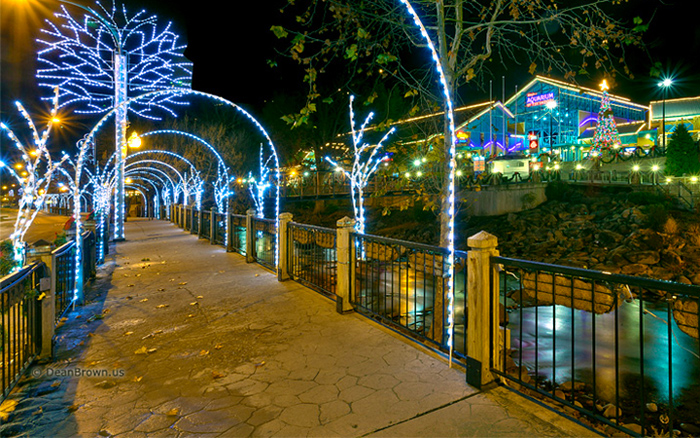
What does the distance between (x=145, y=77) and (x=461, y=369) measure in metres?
24.4

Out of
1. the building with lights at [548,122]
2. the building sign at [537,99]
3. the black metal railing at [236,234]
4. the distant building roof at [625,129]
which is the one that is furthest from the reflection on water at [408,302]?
the distant building roof at [625,129]

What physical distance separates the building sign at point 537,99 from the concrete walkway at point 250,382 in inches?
1838

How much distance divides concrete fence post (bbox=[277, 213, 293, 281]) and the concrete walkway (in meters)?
1.79

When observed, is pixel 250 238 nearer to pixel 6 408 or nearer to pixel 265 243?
pixel 265 243

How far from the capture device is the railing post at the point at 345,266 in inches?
261

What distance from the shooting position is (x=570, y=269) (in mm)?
3441

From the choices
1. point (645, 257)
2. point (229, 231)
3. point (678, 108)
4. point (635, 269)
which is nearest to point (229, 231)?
point (229, 231)

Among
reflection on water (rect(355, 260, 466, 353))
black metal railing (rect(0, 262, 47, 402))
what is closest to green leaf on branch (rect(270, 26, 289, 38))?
reflection on water (rect(355, 260, 466, 353))

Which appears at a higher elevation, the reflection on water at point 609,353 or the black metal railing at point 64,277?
the black metal railing at point 64,277

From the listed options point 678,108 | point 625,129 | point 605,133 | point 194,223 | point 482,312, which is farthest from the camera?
point 625,129

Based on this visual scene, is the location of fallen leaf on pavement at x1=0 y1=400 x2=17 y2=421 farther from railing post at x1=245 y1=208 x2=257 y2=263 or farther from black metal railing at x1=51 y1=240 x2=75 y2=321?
railing post at x1=245 y1=208 x2=257 y2=263

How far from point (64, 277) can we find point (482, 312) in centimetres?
682

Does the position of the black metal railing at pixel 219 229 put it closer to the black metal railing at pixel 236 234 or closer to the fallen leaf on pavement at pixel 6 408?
the black metal railing at pixel 236 234

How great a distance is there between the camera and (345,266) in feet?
21.8
